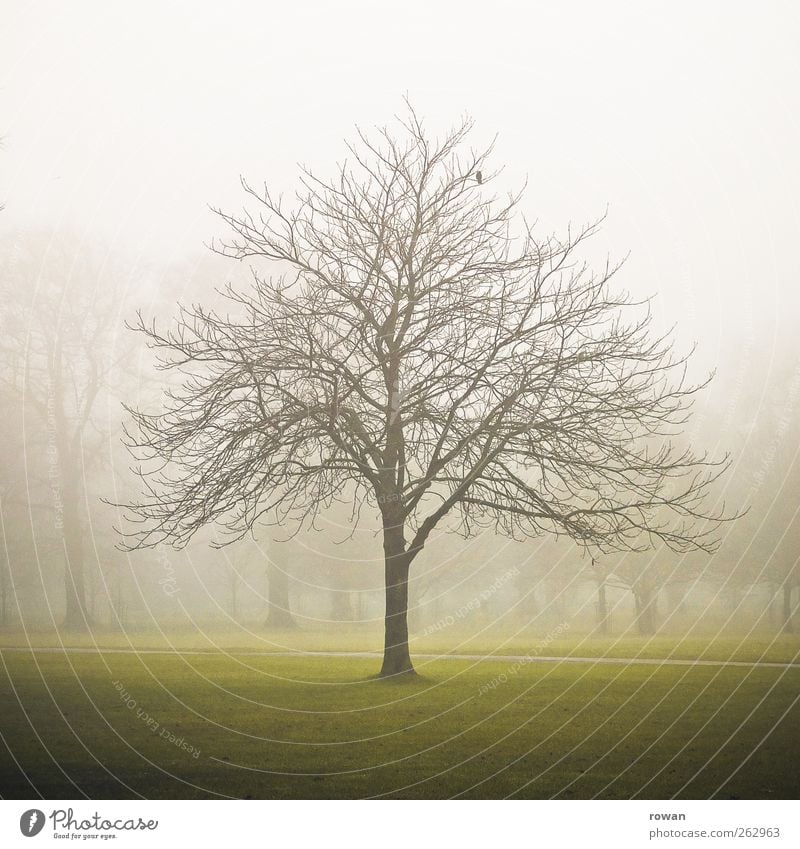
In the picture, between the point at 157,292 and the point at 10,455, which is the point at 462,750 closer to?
the point at 157,292

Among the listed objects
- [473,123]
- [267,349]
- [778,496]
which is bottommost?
[778,496]

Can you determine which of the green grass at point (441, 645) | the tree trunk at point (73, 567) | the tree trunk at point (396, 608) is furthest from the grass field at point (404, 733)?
the tree trunk at point (73, 567)

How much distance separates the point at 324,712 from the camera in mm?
14180

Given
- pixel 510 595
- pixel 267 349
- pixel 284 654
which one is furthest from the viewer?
pixel 510 595

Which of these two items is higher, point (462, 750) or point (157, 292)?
point (157, 292)

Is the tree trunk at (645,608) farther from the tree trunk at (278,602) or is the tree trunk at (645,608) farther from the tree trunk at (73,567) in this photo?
the tree trunk at (73,567)

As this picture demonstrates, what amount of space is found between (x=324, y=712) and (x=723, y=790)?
5790 millimetres

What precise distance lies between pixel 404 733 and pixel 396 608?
415cm

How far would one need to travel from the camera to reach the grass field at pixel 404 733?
11000mm

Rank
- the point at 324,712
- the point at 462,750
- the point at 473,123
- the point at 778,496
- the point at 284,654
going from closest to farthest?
the point at 462,750
the point at 324,712
the point at 473,123
the point at 284,654
the point at 778,496

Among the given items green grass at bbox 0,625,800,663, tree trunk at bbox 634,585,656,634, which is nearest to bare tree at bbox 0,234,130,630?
green grass at bbox 0,625,800,663

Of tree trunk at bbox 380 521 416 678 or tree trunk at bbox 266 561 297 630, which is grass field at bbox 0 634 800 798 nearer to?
tree trunk at bbox 380 521 416 678

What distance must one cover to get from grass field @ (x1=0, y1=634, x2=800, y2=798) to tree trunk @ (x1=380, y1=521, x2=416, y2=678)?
0.48 m
